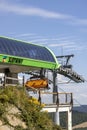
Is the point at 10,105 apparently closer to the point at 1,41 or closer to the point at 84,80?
the point at 1,41

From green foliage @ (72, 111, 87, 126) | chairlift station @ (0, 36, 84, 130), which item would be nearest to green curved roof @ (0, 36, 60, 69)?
chairlift station @ (0, 36, 84, 130)

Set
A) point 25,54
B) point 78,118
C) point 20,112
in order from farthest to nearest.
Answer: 1. point 78,118
2. point 25,54
3. point 20,112

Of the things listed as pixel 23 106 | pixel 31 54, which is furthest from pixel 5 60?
pixel 23 106

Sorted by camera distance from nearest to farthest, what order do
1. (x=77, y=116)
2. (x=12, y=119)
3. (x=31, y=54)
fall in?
(x=12, y=119), (x=31, y=54), (x=77, y=116)

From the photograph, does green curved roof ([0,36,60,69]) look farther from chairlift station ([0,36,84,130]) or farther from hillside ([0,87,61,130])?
hillside ([0,87,61,130])

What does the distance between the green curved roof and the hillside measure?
4346 mm

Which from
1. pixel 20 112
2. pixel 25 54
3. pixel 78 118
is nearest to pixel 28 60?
pixel 25 54

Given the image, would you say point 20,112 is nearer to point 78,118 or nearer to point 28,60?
point 28,60

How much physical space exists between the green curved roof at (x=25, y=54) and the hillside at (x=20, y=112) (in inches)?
171

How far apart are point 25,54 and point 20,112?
30.1ft

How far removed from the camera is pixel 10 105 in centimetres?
2550

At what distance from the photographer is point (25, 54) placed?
34.4 meters

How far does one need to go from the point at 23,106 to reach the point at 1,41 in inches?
285

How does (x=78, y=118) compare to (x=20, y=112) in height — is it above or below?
below
